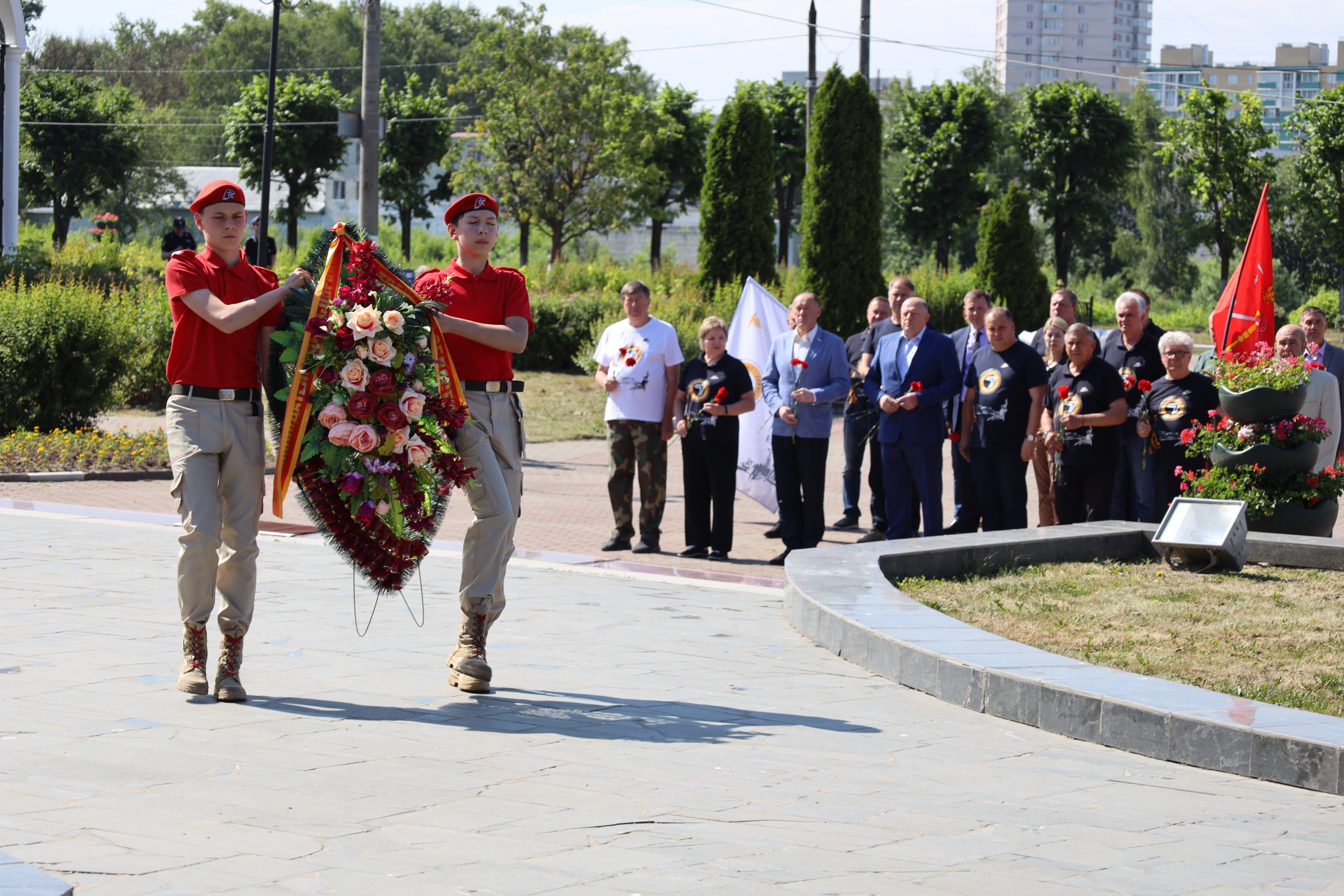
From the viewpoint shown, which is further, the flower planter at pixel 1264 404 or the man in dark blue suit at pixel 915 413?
the man in dark blue suit at pixel 915 413

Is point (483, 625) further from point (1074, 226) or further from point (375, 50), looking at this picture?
point (1074, 226)

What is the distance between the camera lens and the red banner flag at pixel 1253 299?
12.8 meters

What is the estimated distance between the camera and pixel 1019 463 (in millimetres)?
11562

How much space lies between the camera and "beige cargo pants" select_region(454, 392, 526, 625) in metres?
6.83

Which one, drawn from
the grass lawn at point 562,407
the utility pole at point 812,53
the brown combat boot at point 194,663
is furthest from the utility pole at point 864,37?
the brown combat boot at point 194,663

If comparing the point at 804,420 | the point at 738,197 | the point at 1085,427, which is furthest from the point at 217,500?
the point at 738,197

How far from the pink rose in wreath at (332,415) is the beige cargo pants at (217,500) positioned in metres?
0.39

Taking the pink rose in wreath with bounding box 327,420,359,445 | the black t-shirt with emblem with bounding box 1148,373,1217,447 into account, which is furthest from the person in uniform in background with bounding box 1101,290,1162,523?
the pink rose in wreath with bounding box 327,420,359,445

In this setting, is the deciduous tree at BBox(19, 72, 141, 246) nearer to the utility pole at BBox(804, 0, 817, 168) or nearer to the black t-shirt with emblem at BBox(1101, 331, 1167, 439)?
the utility pole at BBox(804, 0, 817, 168)

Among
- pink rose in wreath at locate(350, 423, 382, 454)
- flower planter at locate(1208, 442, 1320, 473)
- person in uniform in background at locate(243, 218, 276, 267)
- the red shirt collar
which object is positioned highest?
person in uniform in background at locate(243, 218, 276, 267)

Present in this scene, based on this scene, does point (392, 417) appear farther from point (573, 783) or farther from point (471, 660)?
point (573, 783)

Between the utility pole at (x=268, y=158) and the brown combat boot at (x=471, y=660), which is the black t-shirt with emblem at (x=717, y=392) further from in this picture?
the utility pole at (x=268, y=158)

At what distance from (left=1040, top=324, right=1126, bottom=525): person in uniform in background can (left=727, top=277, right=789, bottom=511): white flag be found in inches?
99.9

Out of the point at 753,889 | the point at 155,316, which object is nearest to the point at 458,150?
the point at 155,316
